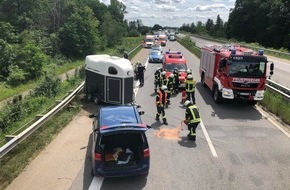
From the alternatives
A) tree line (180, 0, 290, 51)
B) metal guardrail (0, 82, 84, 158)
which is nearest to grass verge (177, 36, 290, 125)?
metal guardrail (0, 82, 84, 158)

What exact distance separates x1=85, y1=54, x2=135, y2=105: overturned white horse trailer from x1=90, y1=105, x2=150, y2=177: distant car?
6.09m

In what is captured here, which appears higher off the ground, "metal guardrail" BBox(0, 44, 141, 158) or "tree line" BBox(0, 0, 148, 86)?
"tree line" BBox(0, 0, 148, 86)

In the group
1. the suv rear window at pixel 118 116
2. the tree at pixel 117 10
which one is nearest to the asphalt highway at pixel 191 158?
the suv rear window at pixel 118 116

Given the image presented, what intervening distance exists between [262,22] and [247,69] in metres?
64.0

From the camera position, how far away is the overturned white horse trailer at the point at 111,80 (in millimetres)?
15016

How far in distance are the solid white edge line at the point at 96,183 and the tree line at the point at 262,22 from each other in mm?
57952

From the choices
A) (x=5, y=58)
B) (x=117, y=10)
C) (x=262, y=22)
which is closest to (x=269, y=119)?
(x=5, y=58)

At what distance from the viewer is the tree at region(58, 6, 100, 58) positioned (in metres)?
43.3

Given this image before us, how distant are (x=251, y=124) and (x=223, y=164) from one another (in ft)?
15.3

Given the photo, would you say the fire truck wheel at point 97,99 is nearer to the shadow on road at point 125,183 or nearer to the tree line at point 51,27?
the shadow on road at point 125,183

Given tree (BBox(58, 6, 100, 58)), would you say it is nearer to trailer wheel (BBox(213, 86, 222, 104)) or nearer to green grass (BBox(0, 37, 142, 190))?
trailer wheel (BBox(213, 86, 222, 104))

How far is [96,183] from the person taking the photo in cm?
835

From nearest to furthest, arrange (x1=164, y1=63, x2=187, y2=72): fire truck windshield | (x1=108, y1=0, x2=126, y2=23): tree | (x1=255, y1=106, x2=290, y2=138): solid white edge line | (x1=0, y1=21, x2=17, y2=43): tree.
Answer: (x1=255, y1=106, x2=290, y2=138): solid white edge line → (x1=164, y1=63, x2=187, y2=72): fire truck windshield → (x1=0, y1=21, x2=17, y2=43): tree → (x1=108, y1=0, x2=126, y2=23): tree

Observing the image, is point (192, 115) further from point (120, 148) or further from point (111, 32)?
point (111, 32)
